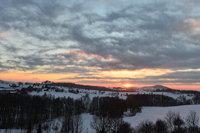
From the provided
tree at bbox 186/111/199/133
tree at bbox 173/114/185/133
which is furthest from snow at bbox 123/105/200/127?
tree at bbox 173/114/185/133

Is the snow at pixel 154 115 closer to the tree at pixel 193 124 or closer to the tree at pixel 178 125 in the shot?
the tree at pixel 193 124

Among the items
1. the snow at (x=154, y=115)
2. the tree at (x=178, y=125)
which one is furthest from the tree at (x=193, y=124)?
the snow at (x=154, y=115)

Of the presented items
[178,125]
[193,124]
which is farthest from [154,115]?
Answer: [193,124]

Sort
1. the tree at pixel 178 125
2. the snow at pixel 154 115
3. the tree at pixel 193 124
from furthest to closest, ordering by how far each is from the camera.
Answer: the snow at pixel 154 115 → the tree at pixel 178 125 → the tree at pixel 193 124

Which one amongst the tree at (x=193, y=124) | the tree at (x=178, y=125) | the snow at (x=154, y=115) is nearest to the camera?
the tree at (x=193, y=124)

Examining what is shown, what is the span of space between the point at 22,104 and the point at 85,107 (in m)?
52.6

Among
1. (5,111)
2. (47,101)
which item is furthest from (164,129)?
(47,101)

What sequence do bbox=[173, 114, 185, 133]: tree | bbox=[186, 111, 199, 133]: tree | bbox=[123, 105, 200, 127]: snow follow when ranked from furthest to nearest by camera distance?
1. bbox=[123, 105, 200, 127]: snow
2. bbox=[173, 114, 185, 133]: tree
3. bbox=[186, 111, 199, 133]: tree

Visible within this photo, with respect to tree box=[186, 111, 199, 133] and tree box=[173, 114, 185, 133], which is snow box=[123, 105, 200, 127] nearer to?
tree box=[186, 111, 199, 133]

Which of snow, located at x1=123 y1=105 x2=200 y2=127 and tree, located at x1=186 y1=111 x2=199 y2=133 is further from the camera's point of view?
snow, located at x1=123 y1=105 x2=200 y2=127

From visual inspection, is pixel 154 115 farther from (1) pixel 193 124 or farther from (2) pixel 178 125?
(1) pixel 193 124

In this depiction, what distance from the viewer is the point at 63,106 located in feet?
401

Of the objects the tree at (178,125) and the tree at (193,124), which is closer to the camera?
the tree at (193,124)

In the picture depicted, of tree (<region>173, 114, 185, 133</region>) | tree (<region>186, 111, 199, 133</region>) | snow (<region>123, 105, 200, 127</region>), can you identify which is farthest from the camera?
snow (<region>123, 105, 200, 127</region>)
